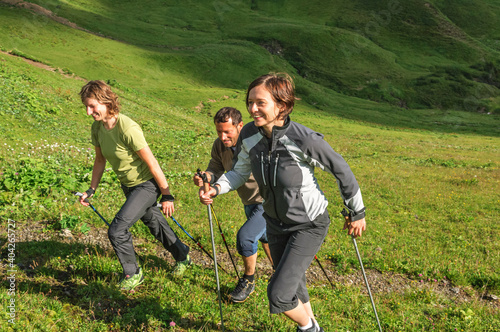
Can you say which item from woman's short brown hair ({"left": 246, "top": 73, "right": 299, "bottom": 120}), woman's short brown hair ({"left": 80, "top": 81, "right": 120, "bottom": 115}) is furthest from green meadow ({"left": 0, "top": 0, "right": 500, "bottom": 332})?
woman's short brown hair ({"left": 246, "top": 73, "right": 299, "bottom": 120})

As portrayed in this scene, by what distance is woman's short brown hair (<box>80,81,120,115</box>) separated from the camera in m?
4.75

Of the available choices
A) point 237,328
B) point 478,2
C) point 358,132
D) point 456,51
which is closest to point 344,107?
point 358,132

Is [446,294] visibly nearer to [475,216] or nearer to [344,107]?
[475,216]

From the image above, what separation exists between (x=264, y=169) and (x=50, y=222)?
235 inches

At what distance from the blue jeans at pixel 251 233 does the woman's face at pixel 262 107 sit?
2.21 metres

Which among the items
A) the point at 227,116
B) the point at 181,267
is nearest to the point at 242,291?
the point at 181,267

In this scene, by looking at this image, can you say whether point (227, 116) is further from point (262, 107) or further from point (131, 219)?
point (131, 219)

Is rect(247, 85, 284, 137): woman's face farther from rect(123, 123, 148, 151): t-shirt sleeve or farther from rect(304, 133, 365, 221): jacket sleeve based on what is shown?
rect(123, 123, 148, 151): t-shirt sleeve

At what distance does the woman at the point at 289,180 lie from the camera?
3.73 metres

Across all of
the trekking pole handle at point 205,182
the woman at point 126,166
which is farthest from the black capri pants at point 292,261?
the woman at point 126,166

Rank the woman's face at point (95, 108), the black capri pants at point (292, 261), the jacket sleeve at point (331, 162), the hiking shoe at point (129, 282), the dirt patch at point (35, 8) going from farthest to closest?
the dirt patch at point (35, 8) → the hiking shoe at point (129, 282) → the woman's face at point (95, 108) → the black capri pants at point (292, 261) → the jacket sleeve at point (331, 162)

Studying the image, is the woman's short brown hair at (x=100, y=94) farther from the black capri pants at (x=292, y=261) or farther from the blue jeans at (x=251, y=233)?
the black capri pants at (x=292, y=261)

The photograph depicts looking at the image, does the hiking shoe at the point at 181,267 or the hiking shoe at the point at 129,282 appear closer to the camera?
the hiking shoe at the point at 129,282

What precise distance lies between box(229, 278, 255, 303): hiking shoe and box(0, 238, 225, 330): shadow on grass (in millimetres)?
651
